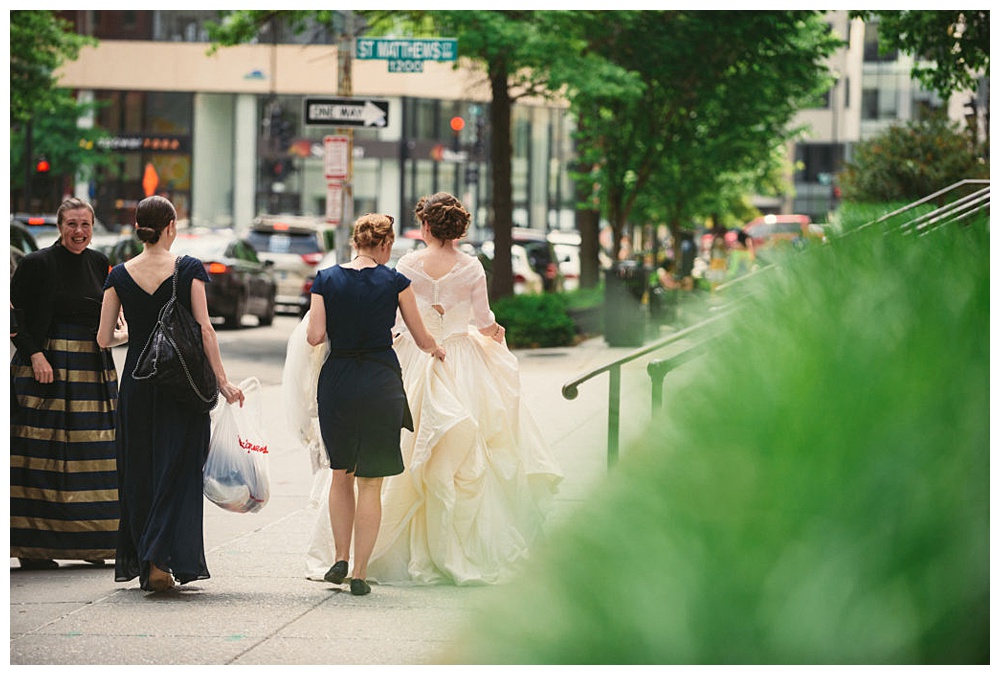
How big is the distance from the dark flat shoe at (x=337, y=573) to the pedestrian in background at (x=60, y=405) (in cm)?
121

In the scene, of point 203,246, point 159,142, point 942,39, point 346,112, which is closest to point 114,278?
point 346,112

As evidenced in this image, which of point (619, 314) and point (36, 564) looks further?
point (619, 314)

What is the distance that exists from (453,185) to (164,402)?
57.2 metres

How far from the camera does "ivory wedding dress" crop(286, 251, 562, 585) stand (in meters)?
6.64

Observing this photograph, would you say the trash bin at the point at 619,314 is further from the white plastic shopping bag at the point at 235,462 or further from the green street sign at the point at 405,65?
the white plastic shopping bag at the point at 235,462

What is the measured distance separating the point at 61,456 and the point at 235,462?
0.98 metres

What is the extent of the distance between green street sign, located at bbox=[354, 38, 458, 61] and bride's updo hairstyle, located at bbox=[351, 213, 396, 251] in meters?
8.19

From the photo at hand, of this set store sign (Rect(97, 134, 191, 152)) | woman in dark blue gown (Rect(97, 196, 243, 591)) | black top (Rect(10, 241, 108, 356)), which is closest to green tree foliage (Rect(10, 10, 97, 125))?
store sign (Rect(97, 134, 191, 152))

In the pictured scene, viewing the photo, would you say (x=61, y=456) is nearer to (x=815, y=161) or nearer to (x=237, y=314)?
(x=237, y=314)

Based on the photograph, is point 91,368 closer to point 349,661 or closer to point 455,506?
point 455,506

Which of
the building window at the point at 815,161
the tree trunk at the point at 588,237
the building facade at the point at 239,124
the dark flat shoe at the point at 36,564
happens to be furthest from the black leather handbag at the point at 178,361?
the building window at the point at 815,161

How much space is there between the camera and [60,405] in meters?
6.86

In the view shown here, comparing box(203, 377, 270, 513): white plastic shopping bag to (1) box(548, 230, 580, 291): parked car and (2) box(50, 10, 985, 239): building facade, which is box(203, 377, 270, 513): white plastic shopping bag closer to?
(1) box(548, 230, 580, 291): parked car

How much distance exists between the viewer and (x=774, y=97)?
26359mm
